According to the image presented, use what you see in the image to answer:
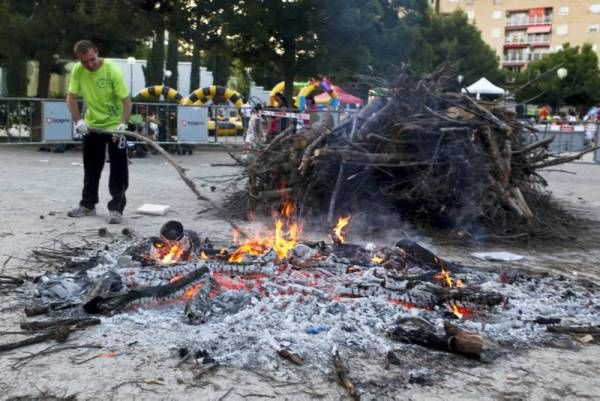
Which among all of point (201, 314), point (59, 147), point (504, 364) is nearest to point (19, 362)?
point (201, 314)

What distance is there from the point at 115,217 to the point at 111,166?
65 cm

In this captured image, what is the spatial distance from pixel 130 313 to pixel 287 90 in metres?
16.9

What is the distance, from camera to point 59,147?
15.6 metres

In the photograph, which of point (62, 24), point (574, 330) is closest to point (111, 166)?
point (574, 330)

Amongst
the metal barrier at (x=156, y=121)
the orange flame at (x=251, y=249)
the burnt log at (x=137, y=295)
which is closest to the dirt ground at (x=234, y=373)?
the burnt log at (x=137, y=295)

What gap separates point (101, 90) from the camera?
6902 millimetres

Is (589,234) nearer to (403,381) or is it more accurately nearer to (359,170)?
(359,170)

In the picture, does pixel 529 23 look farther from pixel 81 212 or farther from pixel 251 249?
pixel 251 249

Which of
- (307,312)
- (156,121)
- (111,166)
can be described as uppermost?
(156,121)

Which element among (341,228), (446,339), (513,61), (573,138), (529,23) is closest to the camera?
(446,339)

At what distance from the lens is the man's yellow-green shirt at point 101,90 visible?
688 cm

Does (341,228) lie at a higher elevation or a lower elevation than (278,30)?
lower

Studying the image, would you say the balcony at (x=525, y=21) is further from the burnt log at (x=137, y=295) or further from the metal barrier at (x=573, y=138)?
the burnt log at (x=137, y=295)

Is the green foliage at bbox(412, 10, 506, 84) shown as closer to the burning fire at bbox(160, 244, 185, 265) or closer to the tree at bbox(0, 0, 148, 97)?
the tree at bbox(0, 0, 148, 97)
